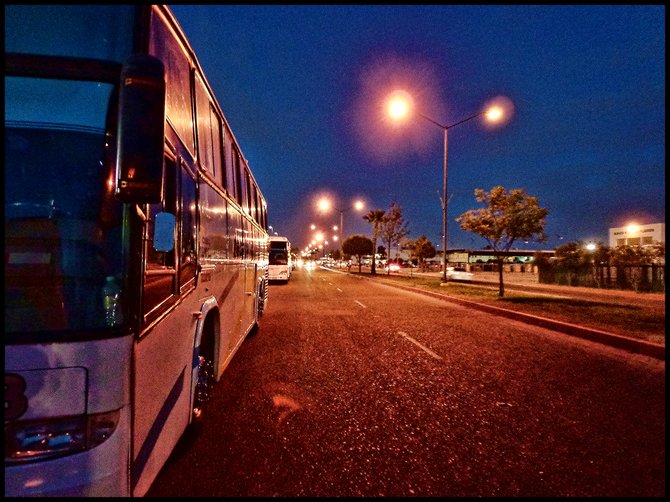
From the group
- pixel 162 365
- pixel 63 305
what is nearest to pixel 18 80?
pixel 63 305

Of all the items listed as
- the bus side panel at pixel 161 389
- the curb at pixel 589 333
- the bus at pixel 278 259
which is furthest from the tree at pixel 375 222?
the bus side panel at pixel 161 389

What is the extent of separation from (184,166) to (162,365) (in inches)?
62.9

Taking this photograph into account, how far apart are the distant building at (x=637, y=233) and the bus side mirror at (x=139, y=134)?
69280mm

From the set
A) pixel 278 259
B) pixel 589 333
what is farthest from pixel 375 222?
pixel 589 333

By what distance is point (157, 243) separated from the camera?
2.28 meters

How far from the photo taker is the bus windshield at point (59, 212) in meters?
1.87

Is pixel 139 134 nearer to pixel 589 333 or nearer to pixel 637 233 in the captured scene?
pixel 589 333

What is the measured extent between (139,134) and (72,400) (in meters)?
1.36

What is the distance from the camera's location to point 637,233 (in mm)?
60312

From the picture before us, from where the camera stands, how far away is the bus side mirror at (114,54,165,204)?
1.83 metres

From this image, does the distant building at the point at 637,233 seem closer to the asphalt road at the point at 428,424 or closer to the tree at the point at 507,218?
the tree at the point at 507,218

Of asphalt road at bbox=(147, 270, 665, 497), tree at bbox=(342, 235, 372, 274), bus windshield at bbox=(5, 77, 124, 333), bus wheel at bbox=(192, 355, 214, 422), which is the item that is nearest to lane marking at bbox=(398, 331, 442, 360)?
asphalt road at bbox=(147, 270, 665, 497)

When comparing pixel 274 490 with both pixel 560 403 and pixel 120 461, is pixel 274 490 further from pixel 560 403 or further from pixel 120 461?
pixel 560 403

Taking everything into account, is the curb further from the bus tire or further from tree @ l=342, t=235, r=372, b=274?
tree @ l=342, t=235, r=372, b=274
